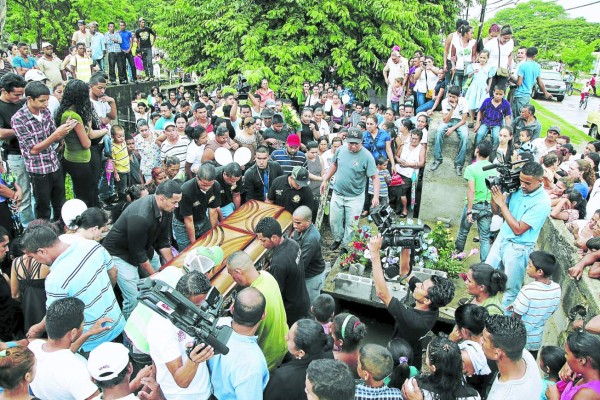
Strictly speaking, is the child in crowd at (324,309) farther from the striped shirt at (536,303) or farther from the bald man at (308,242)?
the striped shirt at (536,303)

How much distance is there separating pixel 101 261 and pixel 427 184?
5654mm

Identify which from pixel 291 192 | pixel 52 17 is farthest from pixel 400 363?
pixel 52 17

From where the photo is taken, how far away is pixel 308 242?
427 centimetres

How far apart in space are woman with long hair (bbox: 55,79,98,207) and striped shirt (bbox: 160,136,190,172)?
122 centimetres

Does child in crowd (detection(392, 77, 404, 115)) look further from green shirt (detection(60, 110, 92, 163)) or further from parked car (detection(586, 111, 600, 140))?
parked car (detection(586, 111, 600, 140))

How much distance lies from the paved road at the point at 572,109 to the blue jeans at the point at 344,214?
13139 millimetres

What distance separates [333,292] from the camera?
16.6ft

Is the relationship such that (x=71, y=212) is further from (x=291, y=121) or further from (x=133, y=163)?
(x=291, y=121)

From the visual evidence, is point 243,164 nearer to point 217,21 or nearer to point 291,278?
point 291,278

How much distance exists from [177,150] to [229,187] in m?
1.19

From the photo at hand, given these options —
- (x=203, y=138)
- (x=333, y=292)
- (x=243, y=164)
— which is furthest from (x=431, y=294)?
(x=203, y=138)

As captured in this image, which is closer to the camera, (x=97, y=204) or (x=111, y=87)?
(x=97, y=204)

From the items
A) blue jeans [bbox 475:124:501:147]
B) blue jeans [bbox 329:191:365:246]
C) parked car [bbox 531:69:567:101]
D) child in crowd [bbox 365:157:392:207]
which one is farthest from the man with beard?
parked car [bbox 531:69:567:101]

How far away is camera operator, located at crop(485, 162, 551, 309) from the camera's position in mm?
3938
